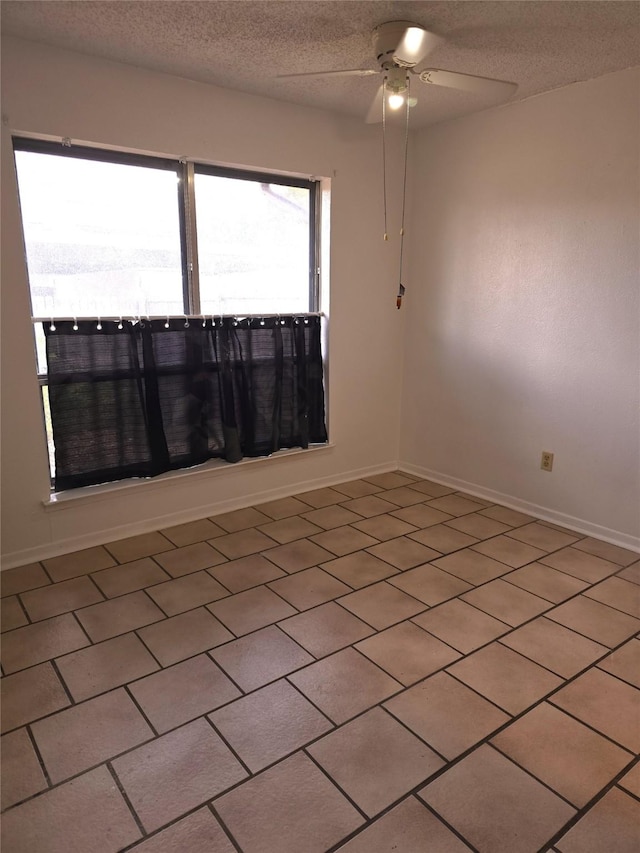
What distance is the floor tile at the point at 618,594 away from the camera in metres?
2.38

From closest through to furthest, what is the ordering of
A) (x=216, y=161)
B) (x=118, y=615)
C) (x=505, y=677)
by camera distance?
1. (x=505, y=677)
2. (x=118, y=615)
3. (x=216, y=161)

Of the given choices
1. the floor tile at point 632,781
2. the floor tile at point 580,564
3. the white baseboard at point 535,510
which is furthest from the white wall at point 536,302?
the floor tile at point 632,781

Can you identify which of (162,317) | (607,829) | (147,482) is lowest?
(607,829)

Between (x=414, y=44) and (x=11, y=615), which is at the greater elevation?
(x=414, y=44)

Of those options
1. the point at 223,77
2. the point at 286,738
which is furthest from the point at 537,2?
the point at 286,738

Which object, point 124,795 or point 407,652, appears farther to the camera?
point 407,652

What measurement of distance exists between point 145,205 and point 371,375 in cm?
180

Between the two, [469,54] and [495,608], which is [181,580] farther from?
[469,54]

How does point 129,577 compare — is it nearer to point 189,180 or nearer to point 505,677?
point 505,677

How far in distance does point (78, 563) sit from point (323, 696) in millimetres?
1482

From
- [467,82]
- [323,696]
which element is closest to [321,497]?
[323,696]

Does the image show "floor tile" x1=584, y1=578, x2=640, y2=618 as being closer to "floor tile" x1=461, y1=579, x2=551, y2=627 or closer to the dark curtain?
"floor tile" x1=461, y1=579, x2=551, y2=627

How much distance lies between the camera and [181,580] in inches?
101

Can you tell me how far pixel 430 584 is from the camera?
2.55m
